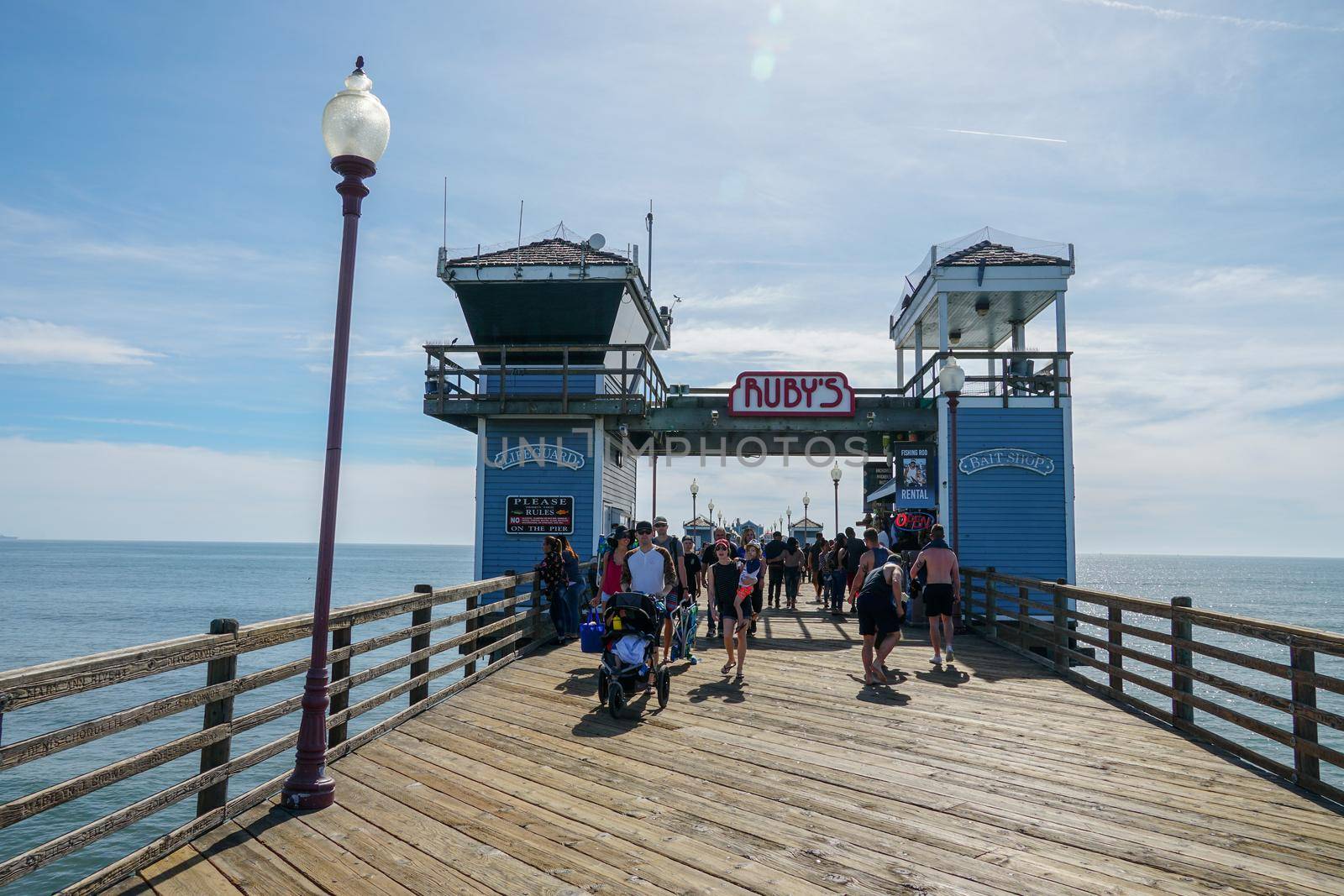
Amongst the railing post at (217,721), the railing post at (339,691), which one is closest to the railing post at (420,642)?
the railing post at (339,691)

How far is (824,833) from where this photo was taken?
496 cm

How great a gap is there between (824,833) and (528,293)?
1410cm

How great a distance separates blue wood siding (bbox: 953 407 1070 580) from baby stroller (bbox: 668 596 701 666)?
6.95 metres

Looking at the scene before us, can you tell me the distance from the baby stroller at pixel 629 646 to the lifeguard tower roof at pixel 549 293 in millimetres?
9737

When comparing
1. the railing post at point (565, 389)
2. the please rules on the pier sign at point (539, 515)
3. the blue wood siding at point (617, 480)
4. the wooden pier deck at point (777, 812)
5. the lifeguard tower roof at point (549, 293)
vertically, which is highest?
the lifeguard tower roof at point (549, 293)

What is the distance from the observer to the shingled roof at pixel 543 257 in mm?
17234

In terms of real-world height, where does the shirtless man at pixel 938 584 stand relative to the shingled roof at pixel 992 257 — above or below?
below

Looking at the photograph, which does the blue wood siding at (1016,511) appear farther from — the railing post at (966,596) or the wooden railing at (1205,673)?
the wooden railing at (1205,673)

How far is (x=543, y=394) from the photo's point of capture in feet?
54.1

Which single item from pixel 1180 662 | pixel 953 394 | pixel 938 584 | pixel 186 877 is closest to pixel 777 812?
pixel 186 877

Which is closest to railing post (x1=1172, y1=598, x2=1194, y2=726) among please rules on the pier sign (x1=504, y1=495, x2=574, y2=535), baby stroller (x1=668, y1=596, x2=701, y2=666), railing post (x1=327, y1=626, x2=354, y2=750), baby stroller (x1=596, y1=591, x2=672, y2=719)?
baby stroller (x1=596, y1=591, x2=672, y2=719)

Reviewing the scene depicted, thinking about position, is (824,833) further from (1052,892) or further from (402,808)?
(402,808)

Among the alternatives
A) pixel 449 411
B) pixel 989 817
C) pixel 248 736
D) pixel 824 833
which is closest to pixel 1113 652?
pixel 989 817

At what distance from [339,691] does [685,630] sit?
5.41m
